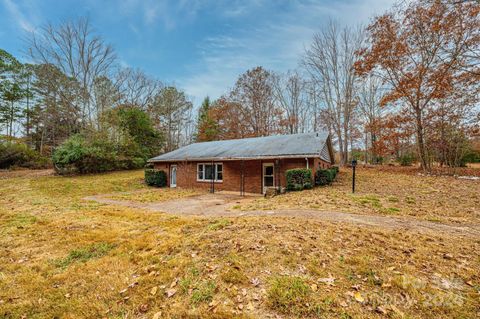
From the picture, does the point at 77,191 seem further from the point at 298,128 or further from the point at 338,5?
the point at 298,128

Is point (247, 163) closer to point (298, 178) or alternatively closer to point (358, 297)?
point (298, 178)

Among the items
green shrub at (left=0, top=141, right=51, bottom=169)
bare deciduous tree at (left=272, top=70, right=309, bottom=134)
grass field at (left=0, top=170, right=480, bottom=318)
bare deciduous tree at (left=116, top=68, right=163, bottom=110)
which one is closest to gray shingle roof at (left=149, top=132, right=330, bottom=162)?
grass field at (left=0, top=170, right=480, bottom=318)

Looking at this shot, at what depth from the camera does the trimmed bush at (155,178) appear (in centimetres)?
1744

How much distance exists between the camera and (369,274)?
316 centimetres

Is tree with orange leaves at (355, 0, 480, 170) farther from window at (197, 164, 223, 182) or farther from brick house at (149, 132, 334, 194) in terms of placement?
window at (197, 164, 223, 182)

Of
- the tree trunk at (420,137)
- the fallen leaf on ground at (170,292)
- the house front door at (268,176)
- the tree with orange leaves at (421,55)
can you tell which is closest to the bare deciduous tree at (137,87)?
the house front door at (268,176)

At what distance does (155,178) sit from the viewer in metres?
17.4

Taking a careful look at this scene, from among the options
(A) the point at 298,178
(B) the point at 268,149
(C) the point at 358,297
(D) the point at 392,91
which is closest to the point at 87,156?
(B) the point at 268,149

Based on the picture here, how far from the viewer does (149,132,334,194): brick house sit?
513 inches

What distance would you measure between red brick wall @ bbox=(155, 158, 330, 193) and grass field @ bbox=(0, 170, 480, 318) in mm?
7553

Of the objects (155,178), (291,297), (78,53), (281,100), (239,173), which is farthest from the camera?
(281,100)

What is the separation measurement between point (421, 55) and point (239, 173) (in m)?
17.1

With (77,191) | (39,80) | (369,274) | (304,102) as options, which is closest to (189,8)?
(77,191)

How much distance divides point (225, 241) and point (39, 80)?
32704mm
